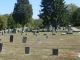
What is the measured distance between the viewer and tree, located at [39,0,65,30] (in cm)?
7488

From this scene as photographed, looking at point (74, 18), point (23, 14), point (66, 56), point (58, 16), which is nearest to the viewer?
point (66, 56)

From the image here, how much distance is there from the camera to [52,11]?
76.1 m

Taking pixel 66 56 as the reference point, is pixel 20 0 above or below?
above

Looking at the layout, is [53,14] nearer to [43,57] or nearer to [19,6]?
[19,6]

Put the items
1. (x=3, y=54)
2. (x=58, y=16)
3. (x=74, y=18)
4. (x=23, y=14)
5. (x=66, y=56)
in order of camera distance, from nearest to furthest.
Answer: (x=66, y=56)
(x=3, y=54)
(x=58, y=16)
(x=23, y=14)
(x=74, y=18)

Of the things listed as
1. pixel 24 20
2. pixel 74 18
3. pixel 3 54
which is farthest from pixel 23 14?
pixel 3 54

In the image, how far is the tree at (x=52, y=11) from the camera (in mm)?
74875

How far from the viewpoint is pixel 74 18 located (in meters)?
103

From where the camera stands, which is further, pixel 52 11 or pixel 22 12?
pixel 22 12

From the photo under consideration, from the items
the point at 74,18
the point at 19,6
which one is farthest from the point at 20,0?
the point at 74,18

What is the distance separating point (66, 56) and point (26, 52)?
1.82 metres

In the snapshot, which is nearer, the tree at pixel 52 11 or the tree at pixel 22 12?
the tree at pixel 52 11

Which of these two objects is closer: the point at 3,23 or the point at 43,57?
the point at 43,57

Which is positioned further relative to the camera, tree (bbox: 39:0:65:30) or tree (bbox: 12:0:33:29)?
tree (bbox: 12:0:33:29)
